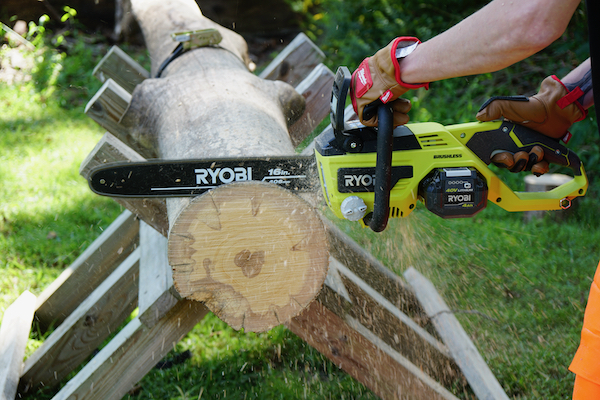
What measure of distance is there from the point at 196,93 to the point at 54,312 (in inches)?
67.7

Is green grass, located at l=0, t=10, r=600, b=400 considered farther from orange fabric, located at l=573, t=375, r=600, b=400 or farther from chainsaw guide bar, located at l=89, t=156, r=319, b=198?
orange fabric, located at l=573, t=375, r=600, b=400

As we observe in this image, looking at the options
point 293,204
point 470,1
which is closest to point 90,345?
point 293,204

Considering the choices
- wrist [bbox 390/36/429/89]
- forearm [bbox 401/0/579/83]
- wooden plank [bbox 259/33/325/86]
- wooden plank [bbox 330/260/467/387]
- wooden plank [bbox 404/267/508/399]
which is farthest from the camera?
wooden plank [bbox 259/33/325/86]

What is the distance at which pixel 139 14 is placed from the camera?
3303 millimetres

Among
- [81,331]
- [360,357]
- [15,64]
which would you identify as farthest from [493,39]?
[15,64]

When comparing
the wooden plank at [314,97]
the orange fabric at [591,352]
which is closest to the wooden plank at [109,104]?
the wooden plank at [314,97]

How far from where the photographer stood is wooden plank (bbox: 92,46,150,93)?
303 cm

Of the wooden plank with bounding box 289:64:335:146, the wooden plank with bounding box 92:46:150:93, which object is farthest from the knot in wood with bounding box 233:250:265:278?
the wooden plank with bounding box 92:46:150:93

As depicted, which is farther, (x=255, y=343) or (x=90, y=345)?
(x=255, y=343)

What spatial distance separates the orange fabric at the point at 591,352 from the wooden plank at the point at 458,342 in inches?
39.7

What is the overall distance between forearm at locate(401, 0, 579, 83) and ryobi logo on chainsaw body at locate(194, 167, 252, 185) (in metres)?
0.63

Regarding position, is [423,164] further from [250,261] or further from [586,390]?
[586,390]

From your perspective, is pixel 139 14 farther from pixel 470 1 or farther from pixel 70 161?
pixel 470 1

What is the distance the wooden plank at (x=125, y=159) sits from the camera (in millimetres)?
1868
